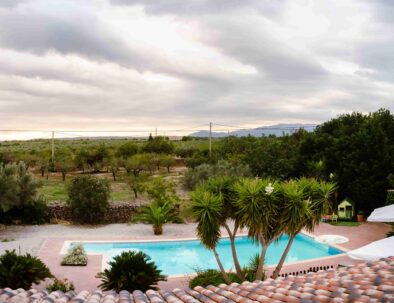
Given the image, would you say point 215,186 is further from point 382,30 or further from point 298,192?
point 382,30

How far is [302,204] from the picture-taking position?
39.2 feet

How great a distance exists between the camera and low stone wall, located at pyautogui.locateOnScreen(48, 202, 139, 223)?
23.4m

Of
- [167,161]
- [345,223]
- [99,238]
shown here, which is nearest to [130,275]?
[99,238]

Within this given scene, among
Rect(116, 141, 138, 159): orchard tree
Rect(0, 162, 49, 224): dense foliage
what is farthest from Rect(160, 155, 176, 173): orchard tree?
Rect(0, 162, 49, 224): dense foliage

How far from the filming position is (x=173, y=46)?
18.3m

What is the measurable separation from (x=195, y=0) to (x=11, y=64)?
474 inches

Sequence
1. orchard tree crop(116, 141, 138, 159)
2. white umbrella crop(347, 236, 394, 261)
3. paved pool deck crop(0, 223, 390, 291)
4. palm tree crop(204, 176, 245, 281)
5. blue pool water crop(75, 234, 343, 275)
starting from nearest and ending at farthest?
white umbrella crop(347, 236, 394, 261) < palm tree crop(204, 176, 245, 281) < paved pool deck crop(0, 223, 390, 291) < blue pool water crop(75, 234, 343, 275) < orchard tree crop(116, 141, 138, 159)

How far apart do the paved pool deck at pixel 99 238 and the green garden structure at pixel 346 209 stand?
4.26 feet

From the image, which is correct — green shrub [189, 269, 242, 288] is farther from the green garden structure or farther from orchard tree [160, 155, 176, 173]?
orchard tree [160, 155, 176, 173]

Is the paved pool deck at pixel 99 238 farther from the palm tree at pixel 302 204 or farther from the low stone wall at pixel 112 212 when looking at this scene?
the palm tree at pixel 302 204

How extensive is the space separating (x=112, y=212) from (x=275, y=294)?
17847 millimetres

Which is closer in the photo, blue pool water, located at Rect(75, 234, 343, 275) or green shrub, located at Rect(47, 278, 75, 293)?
green shrub, located at Rect(47, 278, 75, 293)

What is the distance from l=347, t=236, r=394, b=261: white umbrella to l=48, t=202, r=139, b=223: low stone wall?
14644 mm

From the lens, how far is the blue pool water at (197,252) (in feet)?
56.3
